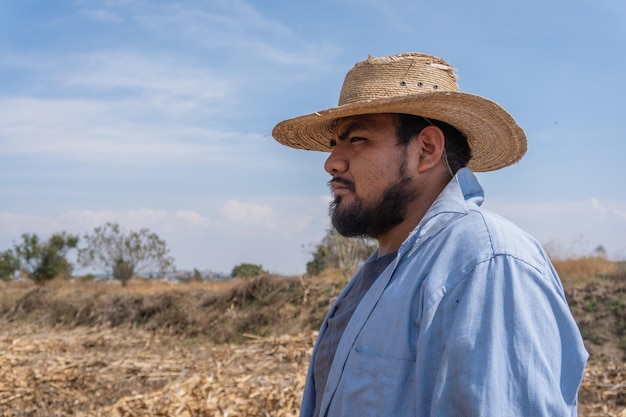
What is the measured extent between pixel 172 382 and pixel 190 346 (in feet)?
17.2

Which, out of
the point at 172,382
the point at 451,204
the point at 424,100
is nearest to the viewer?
the point at 451,204

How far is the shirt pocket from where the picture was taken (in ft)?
5.51

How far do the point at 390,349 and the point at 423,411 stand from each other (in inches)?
7.0

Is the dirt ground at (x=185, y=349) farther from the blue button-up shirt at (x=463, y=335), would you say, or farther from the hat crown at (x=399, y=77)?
the blue button-up shirt at (x=463, y=335)

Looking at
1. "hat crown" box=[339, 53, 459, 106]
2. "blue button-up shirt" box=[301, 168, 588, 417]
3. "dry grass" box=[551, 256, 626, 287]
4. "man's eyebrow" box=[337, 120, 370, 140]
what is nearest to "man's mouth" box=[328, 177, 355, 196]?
"man's eyebrow" box=[337, 120, 370, 140]

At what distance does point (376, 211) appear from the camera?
230cm

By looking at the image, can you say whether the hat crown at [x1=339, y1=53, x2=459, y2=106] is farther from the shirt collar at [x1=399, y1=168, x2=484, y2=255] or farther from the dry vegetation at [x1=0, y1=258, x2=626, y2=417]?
the dry vegetation at [x1=0, y1=258, x2=626, y2=417]

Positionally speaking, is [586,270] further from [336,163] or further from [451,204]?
[451,204]

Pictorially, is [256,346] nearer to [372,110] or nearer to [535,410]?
[372,110]

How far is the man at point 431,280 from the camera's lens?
Result: 157 centimetres

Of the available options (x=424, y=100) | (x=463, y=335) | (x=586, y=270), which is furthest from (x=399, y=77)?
(x=586, y=270)

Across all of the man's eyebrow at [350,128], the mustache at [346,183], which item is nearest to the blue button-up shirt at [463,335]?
the mustache at [346,183]

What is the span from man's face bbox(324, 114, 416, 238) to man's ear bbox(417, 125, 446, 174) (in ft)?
0.23

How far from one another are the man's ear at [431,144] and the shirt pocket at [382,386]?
2.55 feet
